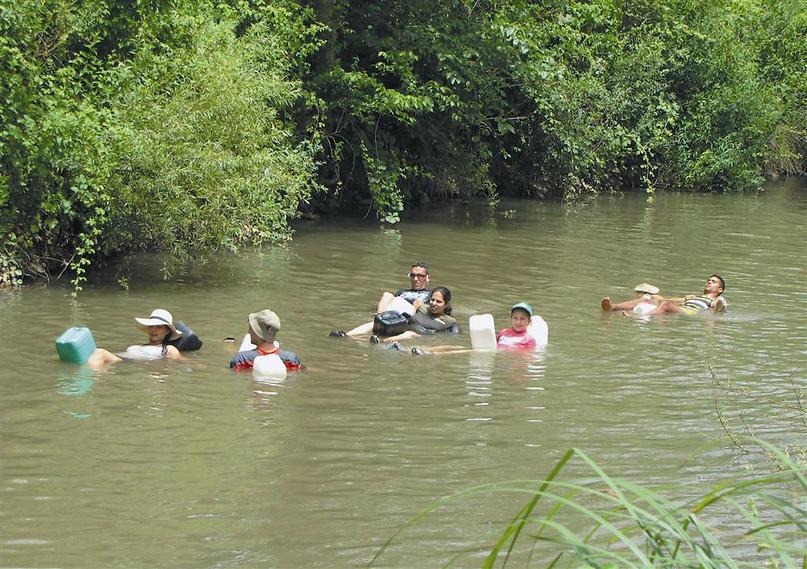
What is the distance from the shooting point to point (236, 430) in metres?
9.11

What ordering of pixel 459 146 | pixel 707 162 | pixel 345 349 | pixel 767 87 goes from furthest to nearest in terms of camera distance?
pixel 767 87 → pixel 707 162 → pixel 459 146 → pixel 345 349

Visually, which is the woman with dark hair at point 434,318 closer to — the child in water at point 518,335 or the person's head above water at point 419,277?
the person's head above water at point 419,277

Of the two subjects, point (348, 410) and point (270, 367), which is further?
point (270, 367)

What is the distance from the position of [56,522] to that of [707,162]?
89.4 ft

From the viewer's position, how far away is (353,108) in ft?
70.7

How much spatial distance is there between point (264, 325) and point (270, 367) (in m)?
0.44

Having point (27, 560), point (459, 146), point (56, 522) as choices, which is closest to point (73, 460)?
point (56, 522)

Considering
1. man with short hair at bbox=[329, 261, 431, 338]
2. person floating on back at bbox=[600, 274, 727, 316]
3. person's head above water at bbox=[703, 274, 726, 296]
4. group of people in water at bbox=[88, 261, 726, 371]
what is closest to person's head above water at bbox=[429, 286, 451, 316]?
group of people in water at bbox=[88, 261, 726, 371]

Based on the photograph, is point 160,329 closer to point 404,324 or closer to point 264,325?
point 264,325

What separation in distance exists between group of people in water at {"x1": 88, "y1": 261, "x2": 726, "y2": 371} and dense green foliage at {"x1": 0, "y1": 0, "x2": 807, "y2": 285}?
7.62ft

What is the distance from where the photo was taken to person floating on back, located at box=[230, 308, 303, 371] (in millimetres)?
10992

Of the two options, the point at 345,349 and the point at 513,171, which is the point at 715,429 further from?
the point at 513,171

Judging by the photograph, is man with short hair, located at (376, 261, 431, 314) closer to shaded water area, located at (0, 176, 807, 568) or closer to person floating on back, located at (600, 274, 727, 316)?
shaded water area, located at (0, 176, 807, 568)

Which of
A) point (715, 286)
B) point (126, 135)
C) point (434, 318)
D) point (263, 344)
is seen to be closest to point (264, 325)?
point (263, 344)
